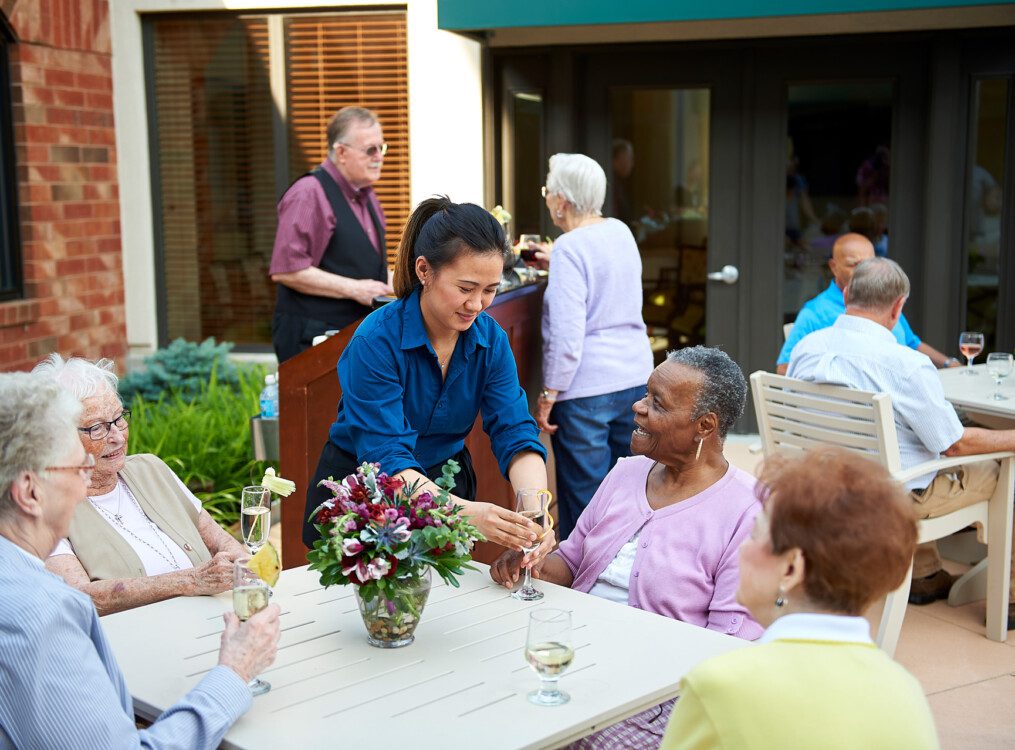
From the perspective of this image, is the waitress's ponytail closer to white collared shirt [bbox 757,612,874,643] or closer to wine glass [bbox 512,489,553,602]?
wine glass [bbox 512,489,553,602]

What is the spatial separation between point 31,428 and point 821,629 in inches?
53.9

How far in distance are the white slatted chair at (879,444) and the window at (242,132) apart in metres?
3.64

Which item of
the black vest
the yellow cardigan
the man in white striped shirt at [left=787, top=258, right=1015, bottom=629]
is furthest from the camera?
the black vest

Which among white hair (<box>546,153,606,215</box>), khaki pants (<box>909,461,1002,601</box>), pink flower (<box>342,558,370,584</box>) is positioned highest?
white hair (<box>546,153,606,215</box>)

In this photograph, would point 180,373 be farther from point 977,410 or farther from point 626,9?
point 977,410

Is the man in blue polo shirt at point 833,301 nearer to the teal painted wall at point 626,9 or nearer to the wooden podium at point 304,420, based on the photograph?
the teal painted wall at point 626,9

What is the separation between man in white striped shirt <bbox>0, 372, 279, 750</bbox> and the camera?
1.89 metres

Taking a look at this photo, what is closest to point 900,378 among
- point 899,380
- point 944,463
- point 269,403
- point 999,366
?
point 899,380

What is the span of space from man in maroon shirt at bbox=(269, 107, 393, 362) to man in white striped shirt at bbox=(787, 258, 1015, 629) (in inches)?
82.1

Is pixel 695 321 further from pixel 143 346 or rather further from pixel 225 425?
pixel 143 346

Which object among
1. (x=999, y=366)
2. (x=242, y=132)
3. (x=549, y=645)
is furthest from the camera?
(x=242, y=132)

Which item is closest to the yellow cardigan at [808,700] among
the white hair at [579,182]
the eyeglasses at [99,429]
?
the eyeglasses at [99,429]

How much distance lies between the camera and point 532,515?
2.82 m

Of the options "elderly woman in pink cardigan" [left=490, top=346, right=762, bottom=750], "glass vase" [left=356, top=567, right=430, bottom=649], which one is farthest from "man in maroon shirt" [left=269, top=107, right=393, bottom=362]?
"glass vase" [left=356, top=567, right=430, bottom=649]
